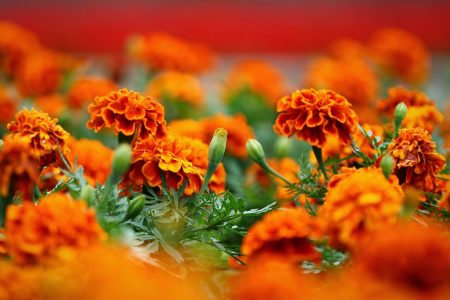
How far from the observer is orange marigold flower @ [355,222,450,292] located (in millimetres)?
743

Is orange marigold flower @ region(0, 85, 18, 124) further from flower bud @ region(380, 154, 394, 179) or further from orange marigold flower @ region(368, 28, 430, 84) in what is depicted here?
orange marigold flower @ region(368, 28, 430, 84)

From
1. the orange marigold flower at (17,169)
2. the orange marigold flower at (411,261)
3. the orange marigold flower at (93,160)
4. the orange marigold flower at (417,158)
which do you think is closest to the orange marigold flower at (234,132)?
the orange marigold flower at (93,160)

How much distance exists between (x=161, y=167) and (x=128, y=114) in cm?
11

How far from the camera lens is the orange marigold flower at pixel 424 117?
1.35m

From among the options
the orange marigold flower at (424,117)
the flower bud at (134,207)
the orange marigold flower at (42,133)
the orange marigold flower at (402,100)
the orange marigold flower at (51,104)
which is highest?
the orange marigold flower at (402,100)

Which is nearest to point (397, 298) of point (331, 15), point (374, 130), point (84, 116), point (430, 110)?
point (374, 130)

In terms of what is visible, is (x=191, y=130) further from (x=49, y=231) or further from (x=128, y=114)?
(x=49, y=231)

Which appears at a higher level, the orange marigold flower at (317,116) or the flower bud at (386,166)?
the orange marigold flower at (317,116)

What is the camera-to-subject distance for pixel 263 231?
0.99 meters

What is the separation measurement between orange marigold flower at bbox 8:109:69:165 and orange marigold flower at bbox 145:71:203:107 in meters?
1.02

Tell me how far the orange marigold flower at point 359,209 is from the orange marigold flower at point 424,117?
0.45 meters

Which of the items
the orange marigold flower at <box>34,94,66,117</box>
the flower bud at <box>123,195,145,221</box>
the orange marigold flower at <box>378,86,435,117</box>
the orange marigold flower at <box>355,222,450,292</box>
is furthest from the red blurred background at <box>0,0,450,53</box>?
the orange marigold flower at <box>355,222,450,292</box>

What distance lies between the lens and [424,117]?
136 cm

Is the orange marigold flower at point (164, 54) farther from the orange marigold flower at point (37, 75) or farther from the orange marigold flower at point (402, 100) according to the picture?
the orange marigold flower at point (402, 100)
